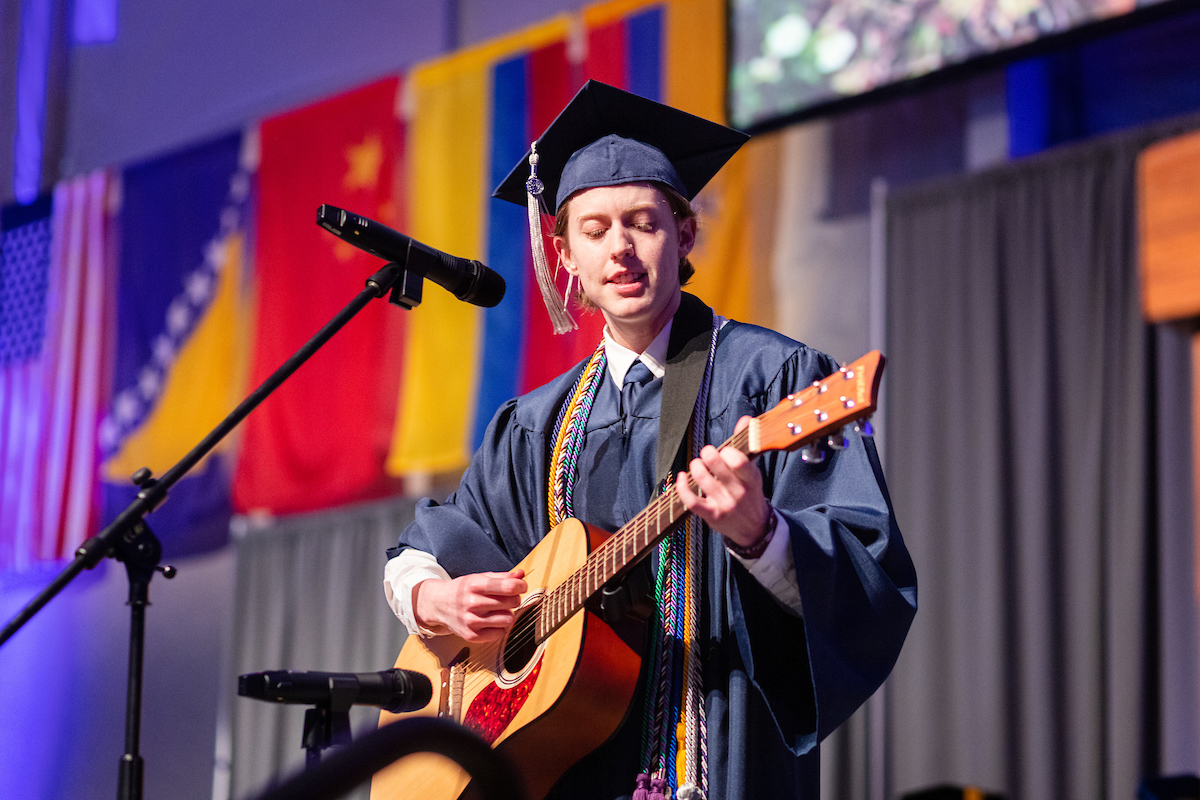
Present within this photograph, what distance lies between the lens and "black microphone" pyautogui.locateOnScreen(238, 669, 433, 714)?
1.59 meters

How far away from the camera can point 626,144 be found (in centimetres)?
200

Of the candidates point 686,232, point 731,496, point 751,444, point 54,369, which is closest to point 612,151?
point 686,232

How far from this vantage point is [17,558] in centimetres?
753

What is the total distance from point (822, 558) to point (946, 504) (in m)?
2.98

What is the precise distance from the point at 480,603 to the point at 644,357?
1.57ft

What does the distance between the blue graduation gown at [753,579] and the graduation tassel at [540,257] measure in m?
0.17

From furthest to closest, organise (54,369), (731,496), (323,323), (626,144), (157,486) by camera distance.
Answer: (54,369), (323,323), (626,144), (157,486), (731,496)

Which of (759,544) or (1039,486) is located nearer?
(759,544)

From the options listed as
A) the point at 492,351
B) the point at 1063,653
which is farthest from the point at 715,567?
the point at 492,351

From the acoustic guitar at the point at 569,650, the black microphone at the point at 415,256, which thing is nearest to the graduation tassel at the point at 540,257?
the black microphone at the point at 415,256

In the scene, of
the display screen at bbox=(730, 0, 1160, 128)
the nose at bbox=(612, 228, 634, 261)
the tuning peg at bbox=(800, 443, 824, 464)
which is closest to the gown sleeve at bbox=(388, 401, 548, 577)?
the nose at bbox=(612, 228, 634, 261)

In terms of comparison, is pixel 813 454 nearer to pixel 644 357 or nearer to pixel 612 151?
pixel 644 357

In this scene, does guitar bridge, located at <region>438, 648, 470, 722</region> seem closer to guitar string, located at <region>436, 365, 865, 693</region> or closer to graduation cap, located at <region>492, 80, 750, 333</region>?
guitar string, located at <region>436, 365, 865, 693</region>

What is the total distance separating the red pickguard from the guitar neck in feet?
0.26
